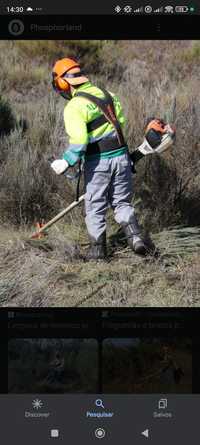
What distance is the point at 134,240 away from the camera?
469 centimetres

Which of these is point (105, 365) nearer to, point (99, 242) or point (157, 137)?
point (99, 242)

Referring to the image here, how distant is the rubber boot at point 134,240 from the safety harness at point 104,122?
0.54m

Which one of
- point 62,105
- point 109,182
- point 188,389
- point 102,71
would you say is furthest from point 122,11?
point 102,71

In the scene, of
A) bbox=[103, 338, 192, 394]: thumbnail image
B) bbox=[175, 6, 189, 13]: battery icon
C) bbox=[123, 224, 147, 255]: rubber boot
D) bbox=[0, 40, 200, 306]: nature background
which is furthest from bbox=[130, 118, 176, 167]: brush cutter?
bbox=[103, 338, 192, 394]: thumbnail image

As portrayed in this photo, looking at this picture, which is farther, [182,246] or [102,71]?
[102,71]

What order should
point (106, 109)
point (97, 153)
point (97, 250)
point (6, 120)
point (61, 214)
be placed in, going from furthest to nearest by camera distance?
1. point (6, 120)
2. point (61, 214)
3. point (97, 250)
4. point (97, 153)
5. point (106, 109)

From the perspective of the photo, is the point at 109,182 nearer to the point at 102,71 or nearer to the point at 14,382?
the point at 14,382

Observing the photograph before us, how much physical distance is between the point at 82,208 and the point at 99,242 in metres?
0.51

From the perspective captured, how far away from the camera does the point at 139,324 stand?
3.30 meters

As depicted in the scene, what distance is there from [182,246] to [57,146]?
1528 millimetres

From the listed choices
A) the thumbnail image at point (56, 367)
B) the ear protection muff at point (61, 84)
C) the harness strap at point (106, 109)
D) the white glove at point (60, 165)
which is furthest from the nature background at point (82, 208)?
the ear protection muff at point (61, 84)

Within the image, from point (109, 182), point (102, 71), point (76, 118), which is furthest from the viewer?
point (102, 71)

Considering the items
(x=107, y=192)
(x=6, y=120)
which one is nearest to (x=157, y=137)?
(x=107, y=192)
